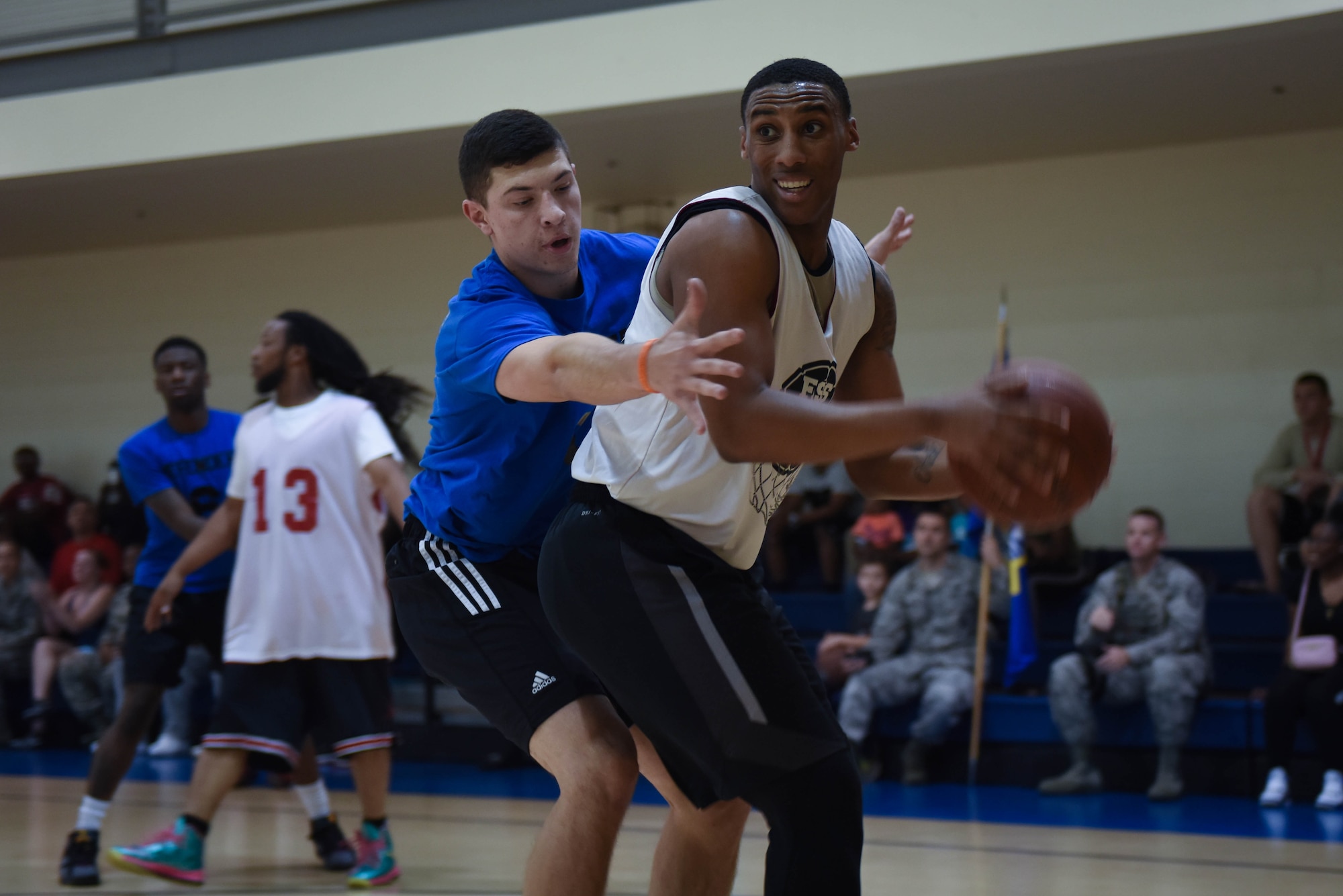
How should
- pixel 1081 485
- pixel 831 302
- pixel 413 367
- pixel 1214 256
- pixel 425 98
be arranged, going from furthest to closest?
1. pixel 413 367
2. pixel 1214 256
3. pixel 425 98
4. pixel 831 302
5. pixel 1081 485

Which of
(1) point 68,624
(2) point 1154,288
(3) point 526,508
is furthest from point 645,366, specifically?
(1) point 68,624

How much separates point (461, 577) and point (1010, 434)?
1.37m

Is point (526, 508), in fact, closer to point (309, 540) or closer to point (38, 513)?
point (309, 540)

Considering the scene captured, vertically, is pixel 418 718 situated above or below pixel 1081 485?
below

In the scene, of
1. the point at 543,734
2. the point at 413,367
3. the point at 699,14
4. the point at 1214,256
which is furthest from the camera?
the point at 413,367

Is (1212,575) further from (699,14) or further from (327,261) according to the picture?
(327,261)

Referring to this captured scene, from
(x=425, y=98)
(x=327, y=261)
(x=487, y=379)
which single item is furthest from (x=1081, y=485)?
(x=327, y=261)

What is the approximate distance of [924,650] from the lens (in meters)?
7.29

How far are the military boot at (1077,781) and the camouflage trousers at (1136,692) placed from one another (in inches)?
2.6

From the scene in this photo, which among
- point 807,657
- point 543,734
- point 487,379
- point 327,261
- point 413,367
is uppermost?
point 327,261

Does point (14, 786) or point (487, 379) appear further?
point (14, 786)

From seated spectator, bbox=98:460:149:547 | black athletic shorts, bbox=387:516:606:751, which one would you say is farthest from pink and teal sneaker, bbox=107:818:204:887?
seated spectator, bbox=98:460:149:547

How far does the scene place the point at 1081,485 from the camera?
2.07 meters

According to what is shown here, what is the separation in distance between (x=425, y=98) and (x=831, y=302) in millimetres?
5995
